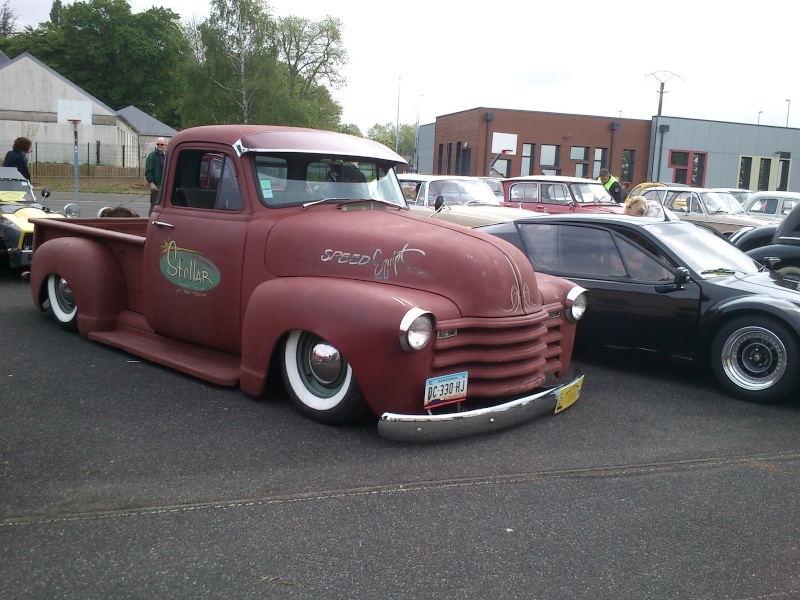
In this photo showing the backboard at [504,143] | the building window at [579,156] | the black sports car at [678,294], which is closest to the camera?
the black sports car at [678,294]

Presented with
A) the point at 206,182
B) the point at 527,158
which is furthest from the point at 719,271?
the point at 527,158

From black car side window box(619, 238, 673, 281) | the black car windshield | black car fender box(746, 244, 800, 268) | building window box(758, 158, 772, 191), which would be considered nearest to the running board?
black car side window box(619, 238, 673, 281)

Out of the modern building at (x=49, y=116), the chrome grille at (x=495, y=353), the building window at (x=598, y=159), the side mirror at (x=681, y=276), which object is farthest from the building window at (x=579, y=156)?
the chrome grille at (x=495, y=353)

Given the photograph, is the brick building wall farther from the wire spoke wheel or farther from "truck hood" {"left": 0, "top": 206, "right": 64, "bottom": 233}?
the wire spoke wheel

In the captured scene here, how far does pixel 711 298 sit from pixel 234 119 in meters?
37.3

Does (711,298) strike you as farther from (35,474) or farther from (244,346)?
(35,474)

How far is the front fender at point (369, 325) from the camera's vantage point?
4.43m

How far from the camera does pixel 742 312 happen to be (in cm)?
593

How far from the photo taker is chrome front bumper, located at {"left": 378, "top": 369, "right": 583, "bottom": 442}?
439 centimetres

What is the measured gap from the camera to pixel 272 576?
122 inches

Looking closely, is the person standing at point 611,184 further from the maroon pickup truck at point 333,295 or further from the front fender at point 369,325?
the front fender at point 369,325

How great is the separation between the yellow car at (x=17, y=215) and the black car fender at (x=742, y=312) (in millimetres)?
7485

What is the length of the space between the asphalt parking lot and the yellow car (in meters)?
4.82

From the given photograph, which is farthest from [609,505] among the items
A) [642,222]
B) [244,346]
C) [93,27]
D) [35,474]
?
[93,27]
